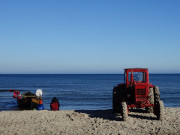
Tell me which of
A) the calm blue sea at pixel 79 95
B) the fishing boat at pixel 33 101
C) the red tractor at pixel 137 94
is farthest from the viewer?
the calm blue sea at pixel 79 95

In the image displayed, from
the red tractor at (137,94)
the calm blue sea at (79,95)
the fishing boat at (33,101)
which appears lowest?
the calm blue sea at (79,95)

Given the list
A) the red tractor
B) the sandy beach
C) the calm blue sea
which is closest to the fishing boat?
the calm blue sea

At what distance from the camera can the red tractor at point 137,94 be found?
41.6ft

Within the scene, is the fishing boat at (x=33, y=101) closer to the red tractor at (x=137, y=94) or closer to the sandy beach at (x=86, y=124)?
the sandy beach at (x=86, y=124)

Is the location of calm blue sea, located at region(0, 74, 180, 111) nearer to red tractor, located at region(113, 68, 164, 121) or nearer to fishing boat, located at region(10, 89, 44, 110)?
fishing boat, located at region(10, 89, 44, 110)

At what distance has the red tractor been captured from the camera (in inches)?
500

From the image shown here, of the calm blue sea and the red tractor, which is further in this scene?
the calm blue sea

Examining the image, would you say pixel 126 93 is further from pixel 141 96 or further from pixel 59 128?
pixel 59 128

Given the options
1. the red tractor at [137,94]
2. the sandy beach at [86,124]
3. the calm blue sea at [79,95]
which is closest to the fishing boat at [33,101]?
the calm blue sea at [79,95]

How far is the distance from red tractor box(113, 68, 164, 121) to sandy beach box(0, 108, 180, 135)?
0.66 metres

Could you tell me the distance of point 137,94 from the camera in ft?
42.1

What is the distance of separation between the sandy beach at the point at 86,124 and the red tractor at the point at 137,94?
66 centimetres

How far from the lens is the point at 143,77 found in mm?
13922

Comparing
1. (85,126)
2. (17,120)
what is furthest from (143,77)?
(17,120)
